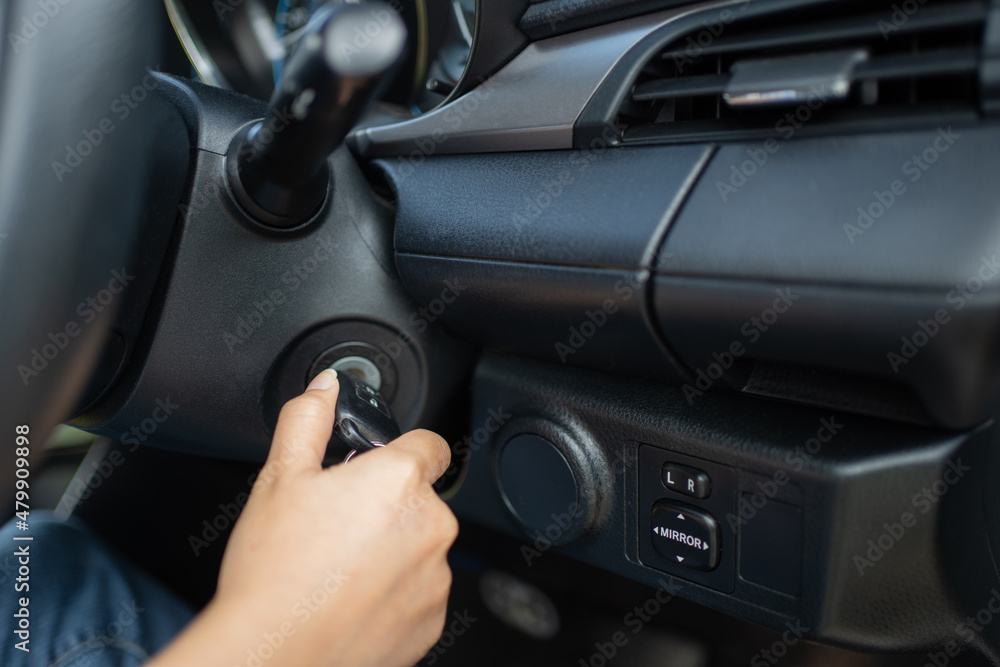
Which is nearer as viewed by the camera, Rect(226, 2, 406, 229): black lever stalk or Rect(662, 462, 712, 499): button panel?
Rect(226, 2, 406, 229): black lever stalk

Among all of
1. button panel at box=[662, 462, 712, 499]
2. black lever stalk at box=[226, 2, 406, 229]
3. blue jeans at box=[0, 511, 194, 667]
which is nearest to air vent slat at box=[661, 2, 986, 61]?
black lever stalk at box=[226, 2, 406, 229]

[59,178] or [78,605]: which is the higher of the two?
[59,178]

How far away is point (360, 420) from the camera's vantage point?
0.68 metres

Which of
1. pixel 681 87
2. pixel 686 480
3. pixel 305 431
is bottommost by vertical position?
pixel 686 480

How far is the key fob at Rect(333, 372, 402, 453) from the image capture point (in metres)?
0.67

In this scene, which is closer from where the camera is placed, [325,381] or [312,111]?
[312,111]

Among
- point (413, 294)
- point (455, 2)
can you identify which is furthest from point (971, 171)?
point (455, 2)

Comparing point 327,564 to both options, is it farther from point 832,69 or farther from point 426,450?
point 832,69

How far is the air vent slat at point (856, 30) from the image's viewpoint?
0.49m

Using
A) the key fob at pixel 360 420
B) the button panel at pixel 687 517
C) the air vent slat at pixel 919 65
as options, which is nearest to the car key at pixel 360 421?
the key fob at pixel 360 420

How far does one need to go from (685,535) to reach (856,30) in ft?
1.46

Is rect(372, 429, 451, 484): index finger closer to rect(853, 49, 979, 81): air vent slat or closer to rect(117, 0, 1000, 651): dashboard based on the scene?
rect(117, 0, 1000, 651): dashboard

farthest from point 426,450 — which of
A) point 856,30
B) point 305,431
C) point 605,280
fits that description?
point 856,30

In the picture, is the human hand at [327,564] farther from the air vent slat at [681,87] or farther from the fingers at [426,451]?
the air vent slat at [681,87]
